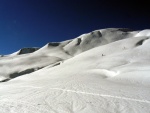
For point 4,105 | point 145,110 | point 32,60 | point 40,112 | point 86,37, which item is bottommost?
point 145,110

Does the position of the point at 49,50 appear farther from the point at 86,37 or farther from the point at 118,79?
the point at 118,79

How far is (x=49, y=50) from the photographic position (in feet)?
238

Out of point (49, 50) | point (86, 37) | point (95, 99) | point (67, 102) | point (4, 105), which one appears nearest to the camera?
point (4, 105)

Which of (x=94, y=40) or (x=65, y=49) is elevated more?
(x=94, y=40)

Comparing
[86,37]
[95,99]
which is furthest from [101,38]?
[95,99]

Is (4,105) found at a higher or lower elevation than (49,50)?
lower

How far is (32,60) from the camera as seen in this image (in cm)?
5556

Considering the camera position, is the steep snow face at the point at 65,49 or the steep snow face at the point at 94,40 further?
the steep snow face at the point at 94,40

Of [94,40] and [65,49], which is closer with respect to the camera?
[65,49]

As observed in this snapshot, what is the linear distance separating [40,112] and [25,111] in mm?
450

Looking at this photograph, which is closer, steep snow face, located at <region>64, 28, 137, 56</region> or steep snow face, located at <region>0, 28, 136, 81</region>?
steep snow face, located at <region>0, 28, 136, 81</region>

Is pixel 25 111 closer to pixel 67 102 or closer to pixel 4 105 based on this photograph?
pixel 4 105

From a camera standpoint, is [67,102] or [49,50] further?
[49,50]

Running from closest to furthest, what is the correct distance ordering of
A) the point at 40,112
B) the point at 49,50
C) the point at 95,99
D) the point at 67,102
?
the point at 40,112, the point at 67,102, the point at 95,99, the point at 49,50
